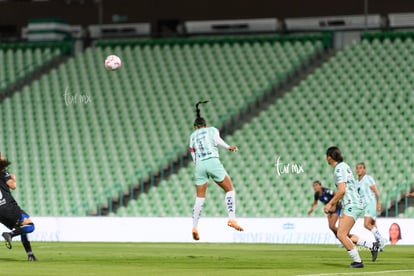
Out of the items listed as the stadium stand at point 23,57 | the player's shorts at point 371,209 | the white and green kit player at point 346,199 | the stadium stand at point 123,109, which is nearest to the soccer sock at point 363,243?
the white and green kit player at point 346,199

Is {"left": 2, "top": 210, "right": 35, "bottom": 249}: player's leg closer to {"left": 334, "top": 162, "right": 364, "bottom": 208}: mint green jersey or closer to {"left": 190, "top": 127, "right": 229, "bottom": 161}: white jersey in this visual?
{"left": 190, "top": 127, "right": 229, "bottom": 161}: white jersey

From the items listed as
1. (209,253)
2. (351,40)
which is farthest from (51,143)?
(209,253)

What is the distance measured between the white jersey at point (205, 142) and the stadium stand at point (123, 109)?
13.2 m

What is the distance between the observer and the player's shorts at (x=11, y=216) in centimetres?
1761

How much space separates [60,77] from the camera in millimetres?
39438

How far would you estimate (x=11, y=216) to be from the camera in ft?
58.0

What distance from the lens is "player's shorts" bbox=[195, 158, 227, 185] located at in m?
18.6

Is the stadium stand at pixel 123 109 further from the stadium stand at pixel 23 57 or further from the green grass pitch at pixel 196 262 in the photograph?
the green grass pitch at pixel 196 262

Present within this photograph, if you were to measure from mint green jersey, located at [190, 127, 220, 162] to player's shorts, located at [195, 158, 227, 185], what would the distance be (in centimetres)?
10

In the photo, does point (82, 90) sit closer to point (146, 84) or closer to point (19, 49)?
point (146, 84)

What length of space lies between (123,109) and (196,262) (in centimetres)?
1932

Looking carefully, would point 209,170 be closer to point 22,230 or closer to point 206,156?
point 206,156

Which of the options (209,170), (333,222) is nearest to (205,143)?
(209,170)

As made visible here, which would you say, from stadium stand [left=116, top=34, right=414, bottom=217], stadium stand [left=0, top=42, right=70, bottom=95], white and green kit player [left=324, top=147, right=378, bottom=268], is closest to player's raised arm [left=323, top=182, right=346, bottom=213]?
white and green kit player [left=324, top=147, right=378, bottom=268]
